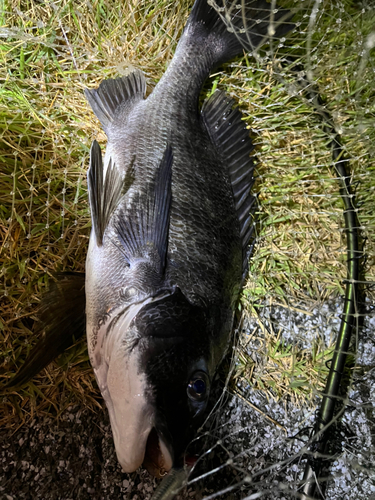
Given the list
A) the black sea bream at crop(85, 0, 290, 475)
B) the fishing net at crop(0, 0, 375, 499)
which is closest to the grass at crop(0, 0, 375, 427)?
the fishing net at crop(0, 0, 375, 499)

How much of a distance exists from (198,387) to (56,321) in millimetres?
975

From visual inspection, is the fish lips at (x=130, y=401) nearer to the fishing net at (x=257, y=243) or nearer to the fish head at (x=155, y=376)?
the fish head at (x=155, y=376)

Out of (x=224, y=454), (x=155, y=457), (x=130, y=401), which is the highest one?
(x=130, y=401)

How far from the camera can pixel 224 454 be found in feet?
6.53

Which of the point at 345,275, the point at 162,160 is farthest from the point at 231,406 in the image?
the point at 162,160

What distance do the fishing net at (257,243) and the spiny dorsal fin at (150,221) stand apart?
58 centimetres

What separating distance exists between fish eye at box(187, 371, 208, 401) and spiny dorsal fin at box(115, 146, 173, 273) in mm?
483

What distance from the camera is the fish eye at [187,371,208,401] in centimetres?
139

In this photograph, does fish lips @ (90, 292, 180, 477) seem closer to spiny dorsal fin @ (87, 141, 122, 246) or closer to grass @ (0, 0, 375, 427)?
spiny dorsal fin @ (87, 141, 122, 246)

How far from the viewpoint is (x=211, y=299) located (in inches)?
64.7

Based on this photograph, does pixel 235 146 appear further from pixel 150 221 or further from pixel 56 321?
pixel 56 321

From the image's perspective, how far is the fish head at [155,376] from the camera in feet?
4.25

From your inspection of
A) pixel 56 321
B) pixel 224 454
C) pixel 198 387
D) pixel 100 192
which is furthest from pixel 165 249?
pixel 224 454

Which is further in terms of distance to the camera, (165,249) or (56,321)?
(56,321)
